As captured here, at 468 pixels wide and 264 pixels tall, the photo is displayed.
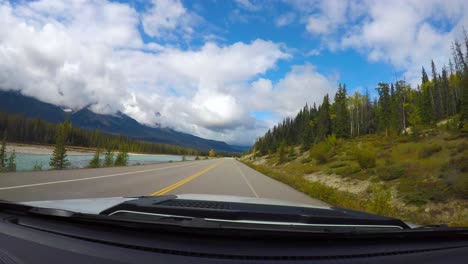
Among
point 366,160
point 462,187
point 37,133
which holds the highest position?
point 37,133

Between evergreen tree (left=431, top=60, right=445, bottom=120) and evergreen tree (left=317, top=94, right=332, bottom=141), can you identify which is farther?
evergreen tree (left=431, top=60, right=445, bottom=120)

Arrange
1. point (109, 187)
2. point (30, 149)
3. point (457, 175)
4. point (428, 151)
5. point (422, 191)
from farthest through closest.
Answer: point (30, 149), point (428, 151), point (457, 175), point (422, 191), point (109, 187)

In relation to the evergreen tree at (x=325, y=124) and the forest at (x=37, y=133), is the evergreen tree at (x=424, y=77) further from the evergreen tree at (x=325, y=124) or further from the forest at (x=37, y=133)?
the forest at (x=37, y=133)

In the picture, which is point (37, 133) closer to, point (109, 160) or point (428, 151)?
point (109, 160)

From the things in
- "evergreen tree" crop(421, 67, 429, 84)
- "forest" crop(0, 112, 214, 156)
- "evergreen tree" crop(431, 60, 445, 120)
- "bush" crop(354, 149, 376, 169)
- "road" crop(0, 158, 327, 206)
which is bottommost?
"road" crop(0, 158, 327, 206)

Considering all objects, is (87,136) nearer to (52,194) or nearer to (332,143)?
(332,143)

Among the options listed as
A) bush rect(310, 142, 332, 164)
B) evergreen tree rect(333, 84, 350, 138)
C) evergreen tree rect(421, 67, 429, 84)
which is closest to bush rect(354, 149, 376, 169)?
bush rect(310, 142, 332, 164)

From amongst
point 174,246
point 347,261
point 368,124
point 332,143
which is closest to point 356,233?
point 347,261

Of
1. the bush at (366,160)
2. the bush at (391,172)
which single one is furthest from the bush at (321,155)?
the bush at (391,172)

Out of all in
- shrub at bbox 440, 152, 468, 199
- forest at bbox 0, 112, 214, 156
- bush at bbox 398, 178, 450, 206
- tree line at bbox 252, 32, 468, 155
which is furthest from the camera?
forest at bbox 0, 112, 214, 156

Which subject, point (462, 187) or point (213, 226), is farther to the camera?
point (462, 187)

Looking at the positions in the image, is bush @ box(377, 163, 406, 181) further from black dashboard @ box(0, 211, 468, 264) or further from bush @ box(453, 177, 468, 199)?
black dashboard @ box(0, 211, 468, 264)

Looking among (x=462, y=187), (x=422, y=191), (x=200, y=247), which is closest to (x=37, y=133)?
(x=422, y=191)

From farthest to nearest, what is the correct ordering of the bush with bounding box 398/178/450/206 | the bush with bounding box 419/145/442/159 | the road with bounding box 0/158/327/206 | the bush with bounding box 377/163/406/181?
the bush with bounding box 419/145/442/159
the bush with bounding box 377/163/406/181
the bush with bounding box 398/178/450/206
the road with bounding box 0/158/327/206
